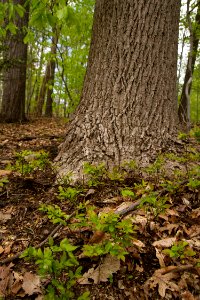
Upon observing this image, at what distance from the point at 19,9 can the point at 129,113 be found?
59.6 inches

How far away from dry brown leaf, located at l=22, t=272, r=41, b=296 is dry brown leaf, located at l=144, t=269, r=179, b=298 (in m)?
0.64

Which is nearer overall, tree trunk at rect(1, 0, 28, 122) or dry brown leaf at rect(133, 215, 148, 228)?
dry brown leaf at rect(133, 215, 148, 228)

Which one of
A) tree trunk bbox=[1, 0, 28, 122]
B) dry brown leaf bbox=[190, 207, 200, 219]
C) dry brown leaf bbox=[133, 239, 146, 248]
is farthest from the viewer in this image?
tree trunk bbox=[1, 0, 28, 122]

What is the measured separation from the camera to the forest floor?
1.51 metres

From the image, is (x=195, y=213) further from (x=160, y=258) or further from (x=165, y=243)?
(x=160, y=258)

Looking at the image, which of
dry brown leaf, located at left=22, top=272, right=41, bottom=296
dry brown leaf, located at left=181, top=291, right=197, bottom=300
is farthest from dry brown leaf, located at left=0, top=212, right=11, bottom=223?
dry brown leaf, located at left=181, top=291, right=197, bottom=300

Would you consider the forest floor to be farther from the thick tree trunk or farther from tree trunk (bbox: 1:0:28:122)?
tree trunk (bbox: 1:0:28:122)

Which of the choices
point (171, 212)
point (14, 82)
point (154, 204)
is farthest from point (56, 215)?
point (14, 82)

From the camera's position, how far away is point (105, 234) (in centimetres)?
184

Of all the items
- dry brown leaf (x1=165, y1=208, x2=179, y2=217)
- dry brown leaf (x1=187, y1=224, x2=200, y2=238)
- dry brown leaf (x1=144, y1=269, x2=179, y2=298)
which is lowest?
dry brown leaf (x1=144, y1=269, x2=179, y2=298)

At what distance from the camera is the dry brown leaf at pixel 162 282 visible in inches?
59.5

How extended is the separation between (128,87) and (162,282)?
1.95 m

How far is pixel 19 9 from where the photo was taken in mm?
2600

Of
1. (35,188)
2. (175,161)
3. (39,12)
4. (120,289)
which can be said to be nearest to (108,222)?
(120,289)
